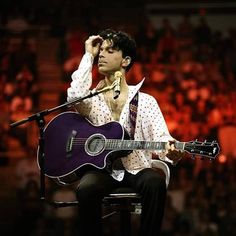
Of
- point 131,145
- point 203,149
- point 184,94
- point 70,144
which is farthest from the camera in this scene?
point 184,94

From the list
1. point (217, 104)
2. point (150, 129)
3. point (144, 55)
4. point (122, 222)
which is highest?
point (144, 55)

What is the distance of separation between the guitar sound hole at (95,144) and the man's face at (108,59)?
0.37 m

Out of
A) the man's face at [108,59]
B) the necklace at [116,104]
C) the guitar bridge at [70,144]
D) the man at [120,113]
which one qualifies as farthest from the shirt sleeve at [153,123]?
the guitar bridge at [70,144]

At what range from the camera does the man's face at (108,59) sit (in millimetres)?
3789

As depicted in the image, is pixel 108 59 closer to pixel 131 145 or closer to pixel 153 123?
pixel 153 123

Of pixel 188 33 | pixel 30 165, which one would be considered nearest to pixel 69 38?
pixel 188 33

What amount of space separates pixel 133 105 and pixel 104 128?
0.73 ft

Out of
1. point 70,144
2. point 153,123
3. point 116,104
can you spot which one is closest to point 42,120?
point 70,144

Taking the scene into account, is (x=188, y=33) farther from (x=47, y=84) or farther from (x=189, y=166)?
(x=189, y=166)

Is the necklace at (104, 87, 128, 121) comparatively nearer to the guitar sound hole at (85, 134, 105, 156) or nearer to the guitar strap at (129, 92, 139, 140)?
the guitar strap at (129, 92, 139, 140)

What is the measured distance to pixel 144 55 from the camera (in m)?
10.1

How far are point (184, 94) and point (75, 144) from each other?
5.85 meters

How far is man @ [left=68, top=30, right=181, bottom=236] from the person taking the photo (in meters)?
3.50

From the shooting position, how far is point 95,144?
3.64 m
